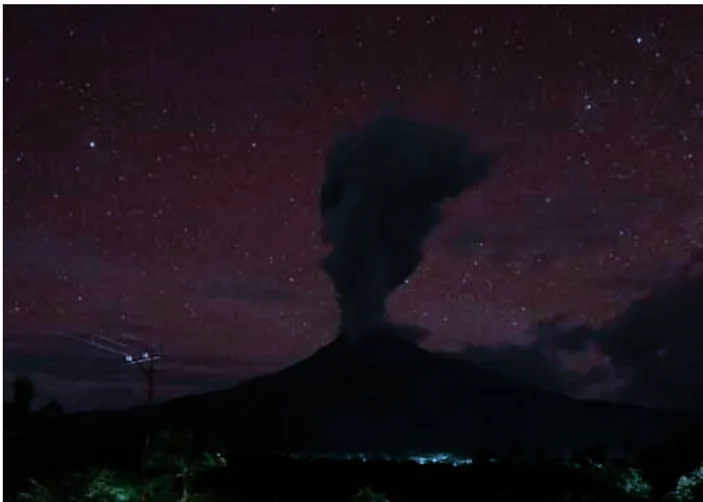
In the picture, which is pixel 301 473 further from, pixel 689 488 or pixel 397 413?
pixel 689 488

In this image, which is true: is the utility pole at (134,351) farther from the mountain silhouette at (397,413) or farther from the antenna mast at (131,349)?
the mountain silhouette at (397,413)

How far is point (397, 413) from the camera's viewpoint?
3494 millimetres

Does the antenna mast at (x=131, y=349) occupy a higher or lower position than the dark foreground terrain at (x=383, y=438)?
higher

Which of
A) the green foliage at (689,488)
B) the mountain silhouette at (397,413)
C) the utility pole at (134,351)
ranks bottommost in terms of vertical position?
the green foliage at (689,488)

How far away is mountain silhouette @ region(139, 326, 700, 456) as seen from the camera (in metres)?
3.47

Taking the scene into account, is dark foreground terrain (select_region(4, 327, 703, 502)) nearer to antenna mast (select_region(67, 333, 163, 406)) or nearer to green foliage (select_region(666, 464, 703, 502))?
green foliage (select_region(666, 464, 703, 502))

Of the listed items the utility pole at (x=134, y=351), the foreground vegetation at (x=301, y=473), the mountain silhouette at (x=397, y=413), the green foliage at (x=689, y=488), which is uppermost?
the utility pole at (x=134, y=351)

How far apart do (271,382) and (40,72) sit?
1162 mm

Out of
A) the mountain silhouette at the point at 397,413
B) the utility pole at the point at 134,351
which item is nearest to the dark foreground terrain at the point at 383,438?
the mountain silhouette at the point at 397,413

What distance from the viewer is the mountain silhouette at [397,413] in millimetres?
3469

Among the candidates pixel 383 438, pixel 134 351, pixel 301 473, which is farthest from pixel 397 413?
pixel 134 351

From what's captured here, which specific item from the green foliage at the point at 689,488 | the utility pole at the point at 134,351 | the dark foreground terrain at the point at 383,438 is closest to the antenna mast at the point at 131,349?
the utility pole at the point at 134,351

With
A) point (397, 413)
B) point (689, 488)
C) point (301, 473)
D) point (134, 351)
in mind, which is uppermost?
point (134, 351)

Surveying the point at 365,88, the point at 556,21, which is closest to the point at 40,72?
the point at 365,88
